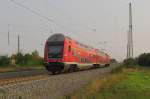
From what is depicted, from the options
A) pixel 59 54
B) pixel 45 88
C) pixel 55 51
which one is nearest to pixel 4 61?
pixel 55 51

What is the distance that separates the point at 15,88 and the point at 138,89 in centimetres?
1522

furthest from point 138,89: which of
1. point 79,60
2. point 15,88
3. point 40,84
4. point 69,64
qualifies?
point 15,88

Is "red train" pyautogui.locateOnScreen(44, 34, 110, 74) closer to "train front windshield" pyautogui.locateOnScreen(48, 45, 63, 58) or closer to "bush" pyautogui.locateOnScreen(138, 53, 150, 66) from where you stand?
"train front windshield" pyautogui.locateOnScreen(48, 45, 63, 58)

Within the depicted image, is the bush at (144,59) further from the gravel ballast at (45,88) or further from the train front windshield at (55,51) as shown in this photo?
the gravel ballast at (45,88)

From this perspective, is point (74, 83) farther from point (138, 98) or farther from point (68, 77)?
point (138, 98)

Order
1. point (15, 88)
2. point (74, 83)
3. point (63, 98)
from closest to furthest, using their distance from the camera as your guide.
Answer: point (15, 88) < point (63, 98) < point (74, 83)

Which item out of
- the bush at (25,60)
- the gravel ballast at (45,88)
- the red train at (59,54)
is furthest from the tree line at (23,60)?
the gravel ballast at (45,88)

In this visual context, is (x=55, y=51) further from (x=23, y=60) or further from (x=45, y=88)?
(x=23, y=60)

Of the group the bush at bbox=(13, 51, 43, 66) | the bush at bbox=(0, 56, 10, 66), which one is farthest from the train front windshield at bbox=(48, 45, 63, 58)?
the bush at bbox=(13, 51, 43, 66)

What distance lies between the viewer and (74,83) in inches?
828

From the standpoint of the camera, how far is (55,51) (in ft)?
94.0

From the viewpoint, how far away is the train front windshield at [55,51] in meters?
28.4

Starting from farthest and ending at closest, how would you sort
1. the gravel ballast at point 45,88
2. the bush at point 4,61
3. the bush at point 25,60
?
the bush at point 25,60, the bush at point 4,61, the gravel ballast at point 45,88

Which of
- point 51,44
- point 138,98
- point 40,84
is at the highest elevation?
point 51,44
